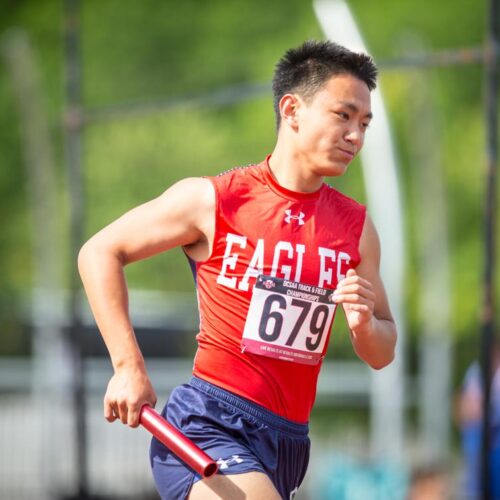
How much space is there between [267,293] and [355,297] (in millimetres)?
317

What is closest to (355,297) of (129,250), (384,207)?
(129,250)

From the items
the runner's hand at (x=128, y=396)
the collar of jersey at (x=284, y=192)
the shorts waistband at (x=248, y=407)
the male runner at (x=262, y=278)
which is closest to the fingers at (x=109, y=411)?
the runner's hand at (x=128, y=396)

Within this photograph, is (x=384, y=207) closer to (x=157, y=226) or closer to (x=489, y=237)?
(x=489, y=237)

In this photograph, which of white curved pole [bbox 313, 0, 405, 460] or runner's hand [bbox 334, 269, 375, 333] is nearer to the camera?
runner's hand [bbox 334, 269, 375, 333]

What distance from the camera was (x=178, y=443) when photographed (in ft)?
10.9

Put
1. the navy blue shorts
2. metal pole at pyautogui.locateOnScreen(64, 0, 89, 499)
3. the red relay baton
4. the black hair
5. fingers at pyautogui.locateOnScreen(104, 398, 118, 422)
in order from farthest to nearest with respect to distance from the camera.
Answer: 1. metal pole at pyautogui.locateOnScreen(64, 0, 89, 499)
2. the black hair
3. the navy blue shorts
4. fingers at pyautogui.locateOnScreen(104, 398, 118, 422)
5. the red relay baton

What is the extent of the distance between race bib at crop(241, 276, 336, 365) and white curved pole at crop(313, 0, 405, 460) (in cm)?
888

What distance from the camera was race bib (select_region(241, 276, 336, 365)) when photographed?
3.55 meters

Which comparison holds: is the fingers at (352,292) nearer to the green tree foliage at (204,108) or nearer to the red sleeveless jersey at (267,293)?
the red sleeveless jersey at (267,293)

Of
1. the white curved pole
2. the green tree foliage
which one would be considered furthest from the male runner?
the green tree foliage

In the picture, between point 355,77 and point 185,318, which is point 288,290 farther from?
point 185,318

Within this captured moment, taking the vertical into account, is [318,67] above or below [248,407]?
above

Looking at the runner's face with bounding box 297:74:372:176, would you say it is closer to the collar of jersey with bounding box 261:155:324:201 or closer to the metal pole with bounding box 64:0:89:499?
the collar of jersey with bounding box 261:155:324:201

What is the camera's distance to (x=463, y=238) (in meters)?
20.1
